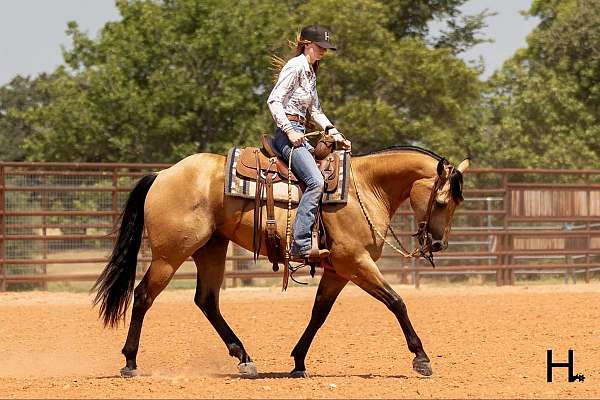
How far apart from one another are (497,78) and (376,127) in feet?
35.9

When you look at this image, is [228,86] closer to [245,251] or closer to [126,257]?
[245,251]

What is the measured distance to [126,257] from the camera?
849 cm

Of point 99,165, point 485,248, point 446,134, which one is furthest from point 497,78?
point 99,165

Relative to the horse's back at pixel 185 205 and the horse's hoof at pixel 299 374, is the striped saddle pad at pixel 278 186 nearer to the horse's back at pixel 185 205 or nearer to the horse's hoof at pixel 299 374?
the horse's back at pixel 185 205

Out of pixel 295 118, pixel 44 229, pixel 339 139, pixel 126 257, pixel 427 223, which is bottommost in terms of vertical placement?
pixel 126 257

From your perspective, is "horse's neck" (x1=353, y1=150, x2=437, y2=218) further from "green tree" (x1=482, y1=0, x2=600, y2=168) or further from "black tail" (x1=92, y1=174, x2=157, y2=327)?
"green tree" (x1=482, y1=0, x2=600, y2=168)

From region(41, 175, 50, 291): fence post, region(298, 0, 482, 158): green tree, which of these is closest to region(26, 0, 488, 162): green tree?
region(298, 0, 482, 158): green tree

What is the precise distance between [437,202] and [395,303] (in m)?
0.82

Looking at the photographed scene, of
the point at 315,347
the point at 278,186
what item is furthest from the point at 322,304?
the point at 315,347

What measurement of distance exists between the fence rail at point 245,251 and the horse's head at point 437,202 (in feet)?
20.3

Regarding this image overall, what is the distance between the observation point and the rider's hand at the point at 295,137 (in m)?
7.91

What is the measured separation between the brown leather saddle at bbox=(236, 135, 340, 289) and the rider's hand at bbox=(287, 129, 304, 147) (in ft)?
0.80

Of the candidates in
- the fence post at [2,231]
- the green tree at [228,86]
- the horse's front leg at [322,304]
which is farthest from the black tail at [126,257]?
the green tree at [228,86]

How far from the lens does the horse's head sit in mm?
7984
